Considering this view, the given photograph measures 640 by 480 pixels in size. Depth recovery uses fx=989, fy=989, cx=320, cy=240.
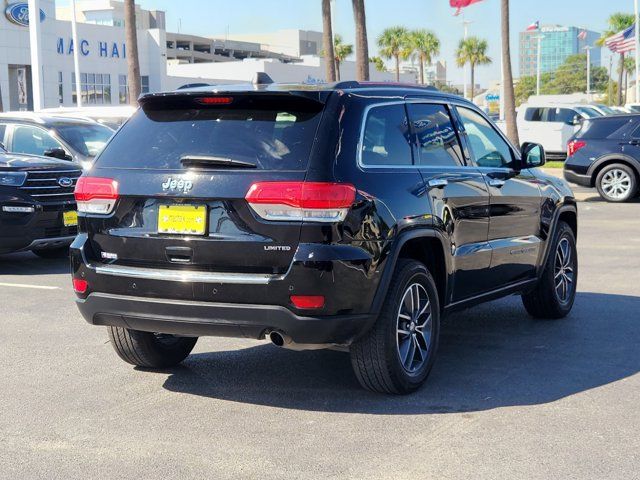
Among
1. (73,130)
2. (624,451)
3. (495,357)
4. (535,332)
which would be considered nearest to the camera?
(624,451)

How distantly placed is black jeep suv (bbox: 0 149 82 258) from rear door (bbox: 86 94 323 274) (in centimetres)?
517

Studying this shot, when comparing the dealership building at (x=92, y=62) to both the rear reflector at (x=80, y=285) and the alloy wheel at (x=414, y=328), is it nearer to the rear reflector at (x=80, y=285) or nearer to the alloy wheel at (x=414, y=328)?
the rear reflector at (x=80, y=285)

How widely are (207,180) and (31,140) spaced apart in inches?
367

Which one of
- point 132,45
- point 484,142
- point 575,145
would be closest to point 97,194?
point 484,142

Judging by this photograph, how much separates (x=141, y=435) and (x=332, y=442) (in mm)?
979

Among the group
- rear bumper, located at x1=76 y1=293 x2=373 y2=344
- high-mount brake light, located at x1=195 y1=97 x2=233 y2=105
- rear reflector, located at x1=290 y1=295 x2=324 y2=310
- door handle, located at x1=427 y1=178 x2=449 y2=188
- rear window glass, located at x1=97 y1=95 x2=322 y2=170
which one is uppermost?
high-mount brake light, located at x1=195 y1=97 x2=233 y2=105

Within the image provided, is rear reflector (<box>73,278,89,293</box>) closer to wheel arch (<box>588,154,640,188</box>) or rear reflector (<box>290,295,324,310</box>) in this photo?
rear reflector (<box>290,295,324,310</box>)

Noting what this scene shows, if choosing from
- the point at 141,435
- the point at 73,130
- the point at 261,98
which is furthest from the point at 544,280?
the point at 73,130

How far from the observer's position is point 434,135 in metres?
6.27

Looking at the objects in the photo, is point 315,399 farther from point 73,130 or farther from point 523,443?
point 73,130

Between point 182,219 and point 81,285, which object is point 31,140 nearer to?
point 81,285

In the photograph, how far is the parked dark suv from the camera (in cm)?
1812

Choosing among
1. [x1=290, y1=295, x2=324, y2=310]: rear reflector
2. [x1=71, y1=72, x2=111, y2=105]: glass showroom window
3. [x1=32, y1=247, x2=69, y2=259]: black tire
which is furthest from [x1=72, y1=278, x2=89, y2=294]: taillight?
[x1=71, y1=72, x2=111, y2=105]: glass showroom window

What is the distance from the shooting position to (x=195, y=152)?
5.38 meters
